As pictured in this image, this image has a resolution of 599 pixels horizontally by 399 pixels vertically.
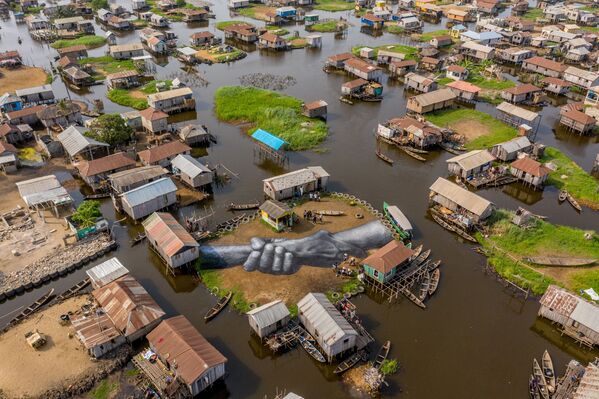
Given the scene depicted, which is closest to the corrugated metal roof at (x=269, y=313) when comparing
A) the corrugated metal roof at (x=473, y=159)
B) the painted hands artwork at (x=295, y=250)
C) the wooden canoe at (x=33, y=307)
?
the painted hands artwork at (x=295, y=250)

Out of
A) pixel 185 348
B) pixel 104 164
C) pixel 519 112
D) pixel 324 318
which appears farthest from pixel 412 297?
pixel 519 112

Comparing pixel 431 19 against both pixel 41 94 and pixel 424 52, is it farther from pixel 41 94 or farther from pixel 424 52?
pixel 41 94

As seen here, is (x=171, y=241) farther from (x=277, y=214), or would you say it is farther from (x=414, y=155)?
(x=414, y=155)

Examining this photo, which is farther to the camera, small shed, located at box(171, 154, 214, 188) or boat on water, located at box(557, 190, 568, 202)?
boat on water, located at box(557, 190, 568, 202)

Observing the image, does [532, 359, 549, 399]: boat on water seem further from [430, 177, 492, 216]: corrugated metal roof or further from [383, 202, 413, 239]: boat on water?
[430, 177, 492, 216]: corrugated metal roof

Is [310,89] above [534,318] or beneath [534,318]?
above

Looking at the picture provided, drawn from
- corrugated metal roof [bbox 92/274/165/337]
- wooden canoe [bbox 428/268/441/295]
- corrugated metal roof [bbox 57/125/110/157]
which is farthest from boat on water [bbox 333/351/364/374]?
corrugated metal roof [bbox 57/125/110/157]

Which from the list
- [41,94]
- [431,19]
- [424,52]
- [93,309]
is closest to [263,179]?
[93,309]
